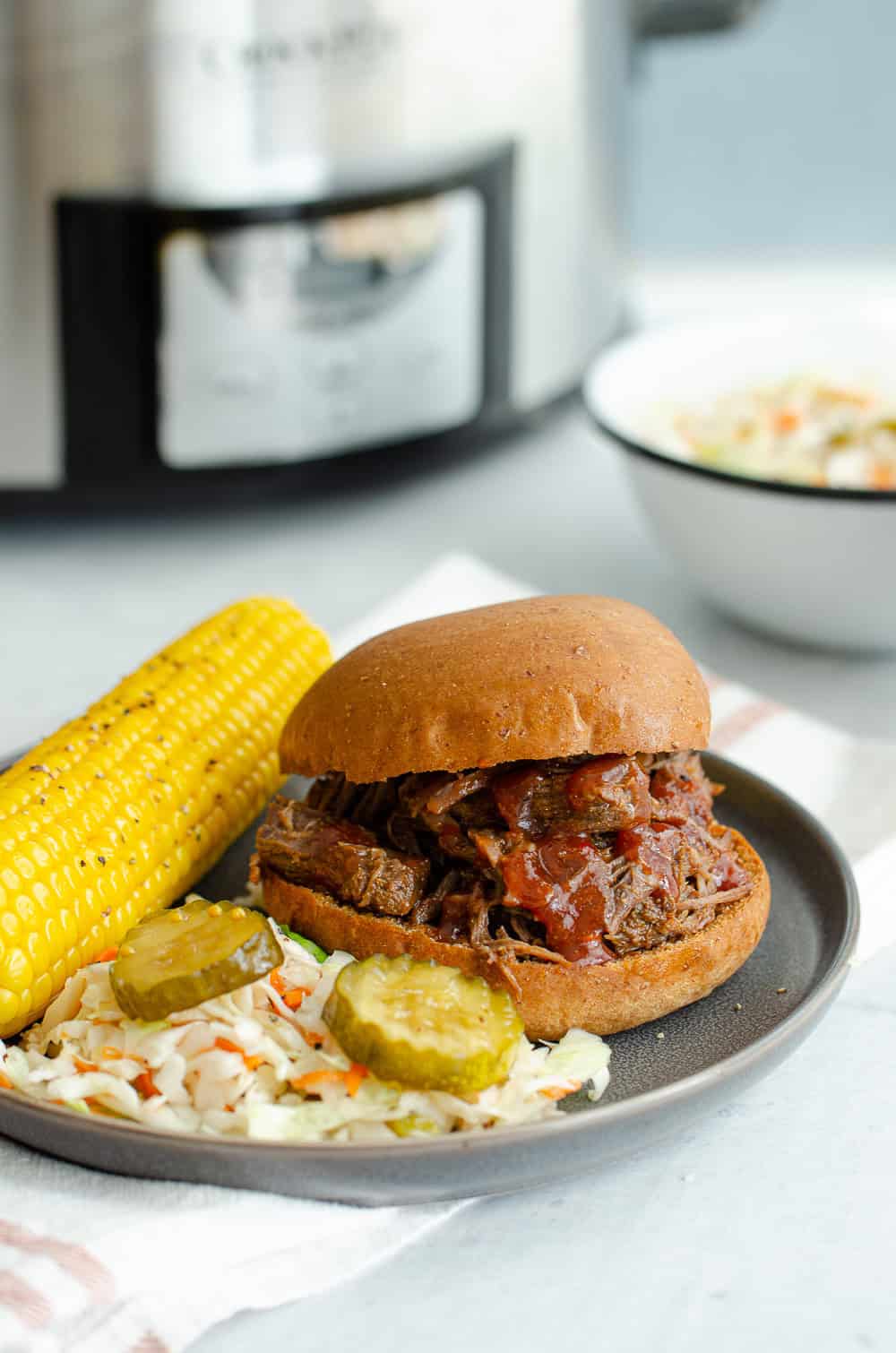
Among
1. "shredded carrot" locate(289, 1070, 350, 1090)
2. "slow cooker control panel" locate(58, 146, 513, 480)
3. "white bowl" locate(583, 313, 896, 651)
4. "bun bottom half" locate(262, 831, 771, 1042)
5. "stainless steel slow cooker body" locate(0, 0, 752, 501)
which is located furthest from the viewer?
"slow cooker control panel" locate(58, 146, 513, 480)

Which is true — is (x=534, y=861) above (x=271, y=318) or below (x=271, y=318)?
below

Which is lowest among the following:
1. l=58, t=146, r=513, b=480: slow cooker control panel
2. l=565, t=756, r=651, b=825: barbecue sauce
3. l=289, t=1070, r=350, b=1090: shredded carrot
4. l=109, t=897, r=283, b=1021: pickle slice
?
l=289, t=1070, r=350, b=1090: shredded carrot

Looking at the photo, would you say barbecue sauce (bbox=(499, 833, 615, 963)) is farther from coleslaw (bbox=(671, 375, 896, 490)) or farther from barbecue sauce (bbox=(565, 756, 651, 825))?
coleslaw (bbox=(671, 375, 896, 490))

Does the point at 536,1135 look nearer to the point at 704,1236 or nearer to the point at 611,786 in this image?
the point at 704,1236

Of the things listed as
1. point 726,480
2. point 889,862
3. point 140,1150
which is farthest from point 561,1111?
point 726,480

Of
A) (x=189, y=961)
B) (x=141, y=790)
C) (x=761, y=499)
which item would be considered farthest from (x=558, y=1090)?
(x=761, y=499)

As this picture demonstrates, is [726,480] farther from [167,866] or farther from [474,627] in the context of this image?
[167,866]

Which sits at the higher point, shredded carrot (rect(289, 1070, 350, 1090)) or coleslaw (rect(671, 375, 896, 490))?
coleslaw (rect(671, 375, 896, 490))

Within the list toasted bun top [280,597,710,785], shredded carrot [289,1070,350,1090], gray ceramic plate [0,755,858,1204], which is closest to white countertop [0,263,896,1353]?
gray ceramic plate [0,755,858,1204]
